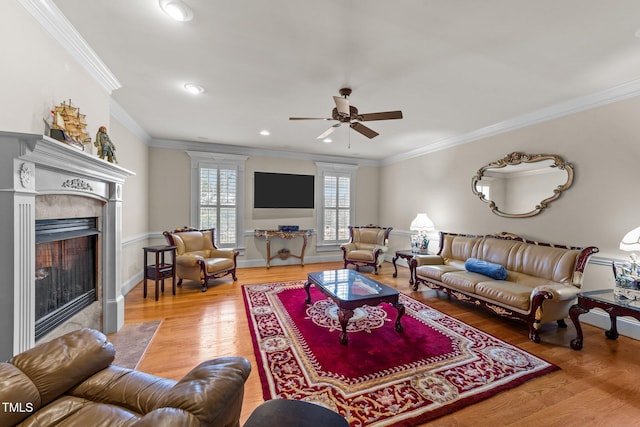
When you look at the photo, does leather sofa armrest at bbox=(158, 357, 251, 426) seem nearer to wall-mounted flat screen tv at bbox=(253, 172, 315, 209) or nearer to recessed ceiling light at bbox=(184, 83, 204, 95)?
recessed ceiling light at bbox=(184, 83, 204, 95)

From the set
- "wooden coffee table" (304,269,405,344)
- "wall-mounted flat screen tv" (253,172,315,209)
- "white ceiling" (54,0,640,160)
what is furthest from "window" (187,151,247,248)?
"wooden coffee table" (304,269,405,344)

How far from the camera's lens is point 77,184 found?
2.11m

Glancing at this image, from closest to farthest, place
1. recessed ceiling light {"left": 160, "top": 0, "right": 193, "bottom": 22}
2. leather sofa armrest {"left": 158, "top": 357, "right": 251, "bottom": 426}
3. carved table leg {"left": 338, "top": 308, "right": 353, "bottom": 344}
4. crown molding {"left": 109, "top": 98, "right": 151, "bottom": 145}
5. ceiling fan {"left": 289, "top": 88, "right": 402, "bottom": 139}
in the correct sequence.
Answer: leather sofa armrest {"left": 158, "top": 357, "right": 251, "bottom": 426}
recessed ceiling light {"left": 160, "top": 0, "right": 193, "bottom": 22}
ceiling fan {"left": 289, "top": 88, "right": 402, "bottom": 139}
carved table leg {"left": 338, "top": 308, "right": 353, "bottom": 344}
crown molding {"left": 109, "top": 98, "right": 151, "bottom": 145}

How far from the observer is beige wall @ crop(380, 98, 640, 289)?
284 cm

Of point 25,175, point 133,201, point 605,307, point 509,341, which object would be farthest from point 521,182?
point 133,201

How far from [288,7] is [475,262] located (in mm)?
3778

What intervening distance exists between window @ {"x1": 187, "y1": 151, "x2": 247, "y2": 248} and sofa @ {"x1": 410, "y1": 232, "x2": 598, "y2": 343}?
384cm

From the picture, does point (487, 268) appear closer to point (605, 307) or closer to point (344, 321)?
point (605, 307)

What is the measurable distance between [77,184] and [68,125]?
0.46 m

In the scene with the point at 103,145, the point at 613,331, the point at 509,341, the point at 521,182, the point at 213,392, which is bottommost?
the point at 509,341

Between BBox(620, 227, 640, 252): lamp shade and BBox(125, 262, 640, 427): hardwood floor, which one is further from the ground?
BBox(620, 227, 640, 252): lamp shade

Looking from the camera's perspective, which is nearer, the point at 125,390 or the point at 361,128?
the point at 125,390

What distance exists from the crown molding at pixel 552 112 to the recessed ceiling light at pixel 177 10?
4279mm

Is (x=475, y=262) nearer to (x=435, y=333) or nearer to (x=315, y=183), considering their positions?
(x=435, y=333)
